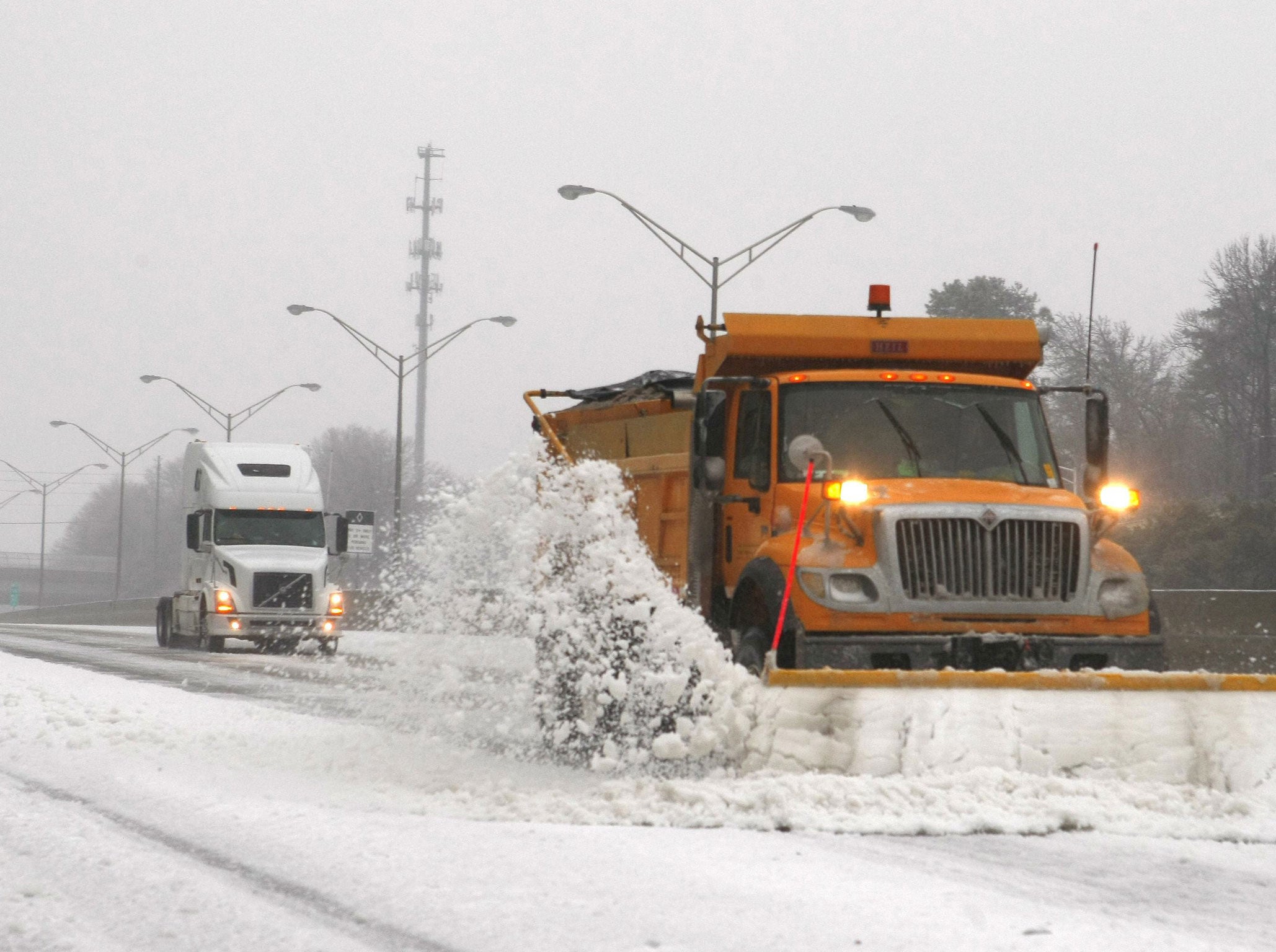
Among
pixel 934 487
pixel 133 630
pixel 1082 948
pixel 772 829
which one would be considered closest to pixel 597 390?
pixel 934 487

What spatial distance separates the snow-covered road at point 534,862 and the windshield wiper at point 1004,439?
97.3 inches

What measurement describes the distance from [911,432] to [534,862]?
13.1ft

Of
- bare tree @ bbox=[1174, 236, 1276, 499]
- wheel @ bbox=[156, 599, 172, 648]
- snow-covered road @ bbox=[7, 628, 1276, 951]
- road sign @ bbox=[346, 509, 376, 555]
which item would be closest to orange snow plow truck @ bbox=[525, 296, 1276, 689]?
snow-covered road @ bbox=[7, 628, 1276, 951]

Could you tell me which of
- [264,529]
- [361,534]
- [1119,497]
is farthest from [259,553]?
[1119,497]

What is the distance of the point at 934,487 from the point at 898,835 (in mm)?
2375

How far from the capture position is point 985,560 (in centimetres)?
836

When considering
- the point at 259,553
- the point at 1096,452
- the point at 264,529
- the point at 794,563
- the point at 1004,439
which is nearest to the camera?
the point at 794,563

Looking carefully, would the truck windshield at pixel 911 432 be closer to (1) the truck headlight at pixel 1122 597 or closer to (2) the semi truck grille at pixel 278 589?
(1) the truck headlight at pixel 1122 597

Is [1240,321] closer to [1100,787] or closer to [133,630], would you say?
[133,630]

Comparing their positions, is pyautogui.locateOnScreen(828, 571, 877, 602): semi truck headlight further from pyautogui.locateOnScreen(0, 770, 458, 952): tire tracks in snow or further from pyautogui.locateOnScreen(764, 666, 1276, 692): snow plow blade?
pyautogui.locateOnScreen(0, 770, 458, 952): tire tracks in snow

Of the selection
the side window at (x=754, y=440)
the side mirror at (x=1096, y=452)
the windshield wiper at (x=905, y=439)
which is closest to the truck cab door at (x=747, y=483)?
the side window at (x=754, y=440)

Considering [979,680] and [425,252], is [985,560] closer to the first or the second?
[979,680]

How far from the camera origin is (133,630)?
44.7 m

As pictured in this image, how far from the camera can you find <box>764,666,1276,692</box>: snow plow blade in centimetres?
732
